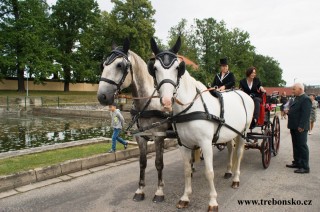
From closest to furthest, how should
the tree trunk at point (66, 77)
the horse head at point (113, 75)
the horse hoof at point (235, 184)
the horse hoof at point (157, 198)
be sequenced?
the horse head at point (113, 75) < the horse hoof at point (157, 198) < the horse hoof at point (235, 184) < the tree trunk at point (66, 77)

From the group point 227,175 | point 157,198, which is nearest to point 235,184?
point 227,175

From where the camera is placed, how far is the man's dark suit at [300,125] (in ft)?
20.1

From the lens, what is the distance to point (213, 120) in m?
4.22

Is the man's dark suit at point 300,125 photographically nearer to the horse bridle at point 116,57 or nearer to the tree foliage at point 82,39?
the horse bridle at point 116,57

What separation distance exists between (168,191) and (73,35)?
4026 centimetres

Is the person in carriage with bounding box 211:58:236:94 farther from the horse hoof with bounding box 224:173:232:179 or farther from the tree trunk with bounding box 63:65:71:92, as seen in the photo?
the tree trunk with bounding box 63:65:71:92

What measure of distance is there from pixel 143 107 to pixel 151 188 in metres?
1.74

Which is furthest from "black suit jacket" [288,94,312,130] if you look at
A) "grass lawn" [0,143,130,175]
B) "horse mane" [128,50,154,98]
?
"grass lawn" [0,143,130,175]

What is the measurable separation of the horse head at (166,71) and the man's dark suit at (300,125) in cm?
402

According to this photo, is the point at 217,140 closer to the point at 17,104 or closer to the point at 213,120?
the point at 213,120

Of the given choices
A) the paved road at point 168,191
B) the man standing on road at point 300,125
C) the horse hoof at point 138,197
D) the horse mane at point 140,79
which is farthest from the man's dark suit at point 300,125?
the horse hoof at point 138,197

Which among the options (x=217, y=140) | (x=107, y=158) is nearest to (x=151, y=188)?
(x=217, y=140)

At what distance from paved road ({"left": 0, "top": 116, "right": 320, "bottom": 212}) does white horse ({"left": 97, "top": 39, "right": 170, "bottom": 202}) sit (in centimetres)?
51

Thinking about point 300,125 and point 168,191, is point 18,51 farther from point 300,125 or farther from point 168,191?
point 300,125
